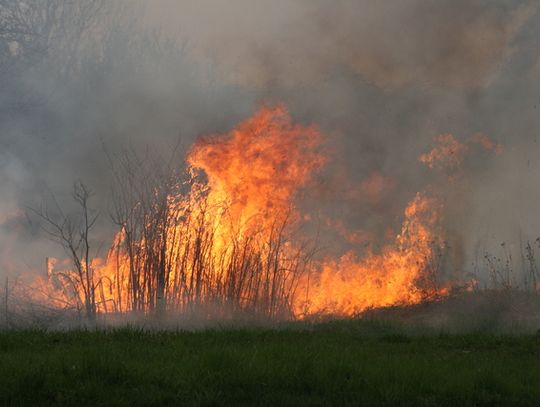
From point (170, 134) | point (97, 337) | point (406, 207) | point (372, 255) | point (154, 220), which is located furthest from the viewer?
point (170, 134)

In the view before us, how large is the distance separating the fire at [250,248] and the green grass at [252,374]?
4.97m

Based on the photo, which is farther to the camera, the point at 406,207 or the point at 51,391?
the point at 406,207

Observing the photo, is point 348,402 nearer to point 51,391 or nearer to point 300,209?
point 51,391

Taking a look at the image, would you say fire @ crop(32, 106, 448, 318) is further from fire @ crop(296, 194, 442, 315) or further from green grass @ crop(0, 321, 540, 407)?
green grass @ crop(0, 321, 540, 407)

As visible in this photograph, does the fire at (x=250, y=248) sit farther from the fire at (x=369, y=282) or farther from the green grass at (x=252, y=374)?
the green grass at (x=252, y=374)

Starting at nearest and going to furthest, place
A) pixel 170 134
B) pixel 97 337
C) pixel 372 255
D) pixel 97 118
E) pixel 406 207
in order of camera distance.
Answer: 1. pixel 97 337
2. pixel 372 255
3. pixel 406 207
4. pixel 170 134
5. pixel 97 118

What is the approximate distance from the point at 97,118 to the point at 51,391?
17728 millimetres

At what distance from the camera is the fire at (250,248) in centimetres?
1339

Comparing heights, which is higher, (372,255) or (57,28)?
(57,28)

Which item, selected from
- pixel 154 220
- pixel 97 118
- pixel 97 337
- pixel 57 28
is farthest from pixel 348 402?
pixel 57 28

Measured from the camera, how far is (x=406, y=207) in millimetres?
16234

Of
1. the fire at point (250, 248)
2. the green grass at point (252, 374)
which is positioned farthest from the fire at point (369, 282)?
the green grass at point (252, 374)

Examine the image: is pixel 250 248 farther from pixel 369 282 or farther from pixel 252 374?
pixel 252 374

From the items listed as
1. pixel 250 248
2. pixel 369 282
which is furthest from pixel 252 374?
pixel 369 282
